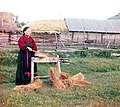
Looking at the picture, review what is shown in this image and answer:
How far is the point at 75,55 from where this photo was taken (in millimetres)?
19125

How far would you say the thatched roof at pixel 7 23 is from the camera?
90.5 feet

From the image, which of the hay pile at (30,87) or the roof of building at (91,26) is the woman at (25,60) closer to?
the hay pile at (30,87)

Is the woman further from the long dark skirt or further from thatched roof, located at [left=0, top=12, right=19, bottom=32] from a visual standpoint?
thatched roof, located at [left=0, top=12, right=19, bottom=32]

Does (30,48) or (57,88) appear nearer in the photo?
(57,88)

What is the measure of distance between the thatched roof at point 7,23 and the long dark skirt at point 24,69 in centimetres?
1845

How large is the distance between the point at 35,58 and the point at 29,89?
112 cm

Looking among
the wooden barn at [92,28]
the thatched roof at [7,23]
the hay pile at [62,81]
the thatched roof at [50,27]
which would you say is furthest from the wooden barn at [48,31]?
the hay pile at [62,81]

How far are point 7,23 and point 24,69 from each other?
69.6 feet

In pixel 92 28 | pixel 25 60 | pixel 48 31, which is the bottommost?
pixel 25 60

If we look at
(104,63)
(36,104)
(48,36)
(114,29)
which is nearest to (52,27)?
(48,36)

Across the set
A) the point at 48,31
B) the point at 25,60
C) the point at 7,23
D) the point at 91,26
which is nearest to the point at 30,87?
the point at 25,60

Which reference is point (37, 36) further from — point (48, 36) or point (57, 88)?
point (57, 88)

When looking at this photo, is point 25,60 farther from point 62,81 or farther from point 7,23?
point 7,23

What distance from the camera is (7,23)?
2917 centimetres
